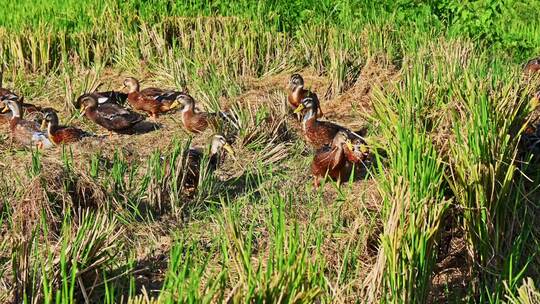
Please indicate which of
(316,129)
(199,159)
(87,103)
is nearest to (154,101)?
(87,103)

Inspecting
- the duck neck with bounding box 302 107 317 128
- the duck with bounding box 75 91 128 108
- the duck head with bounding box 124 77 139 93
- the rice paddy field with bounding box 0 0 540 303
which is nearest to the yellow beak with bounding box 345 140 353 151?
the rice paddy field with bounding box 0 0 540 303

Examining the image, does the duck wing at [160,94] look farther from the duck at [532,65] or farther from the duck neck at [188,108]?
the duck at [532,65]

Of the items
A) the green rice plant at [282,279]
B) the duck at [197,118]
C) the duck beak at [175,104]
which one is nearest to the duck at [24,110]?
the duck beak at [175,104]

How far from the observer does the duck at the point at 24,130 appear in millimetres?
7992

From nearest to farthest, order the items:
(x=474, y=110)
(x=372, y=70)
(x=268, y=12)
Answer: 1. (x=474, y=110)
2. (x=372, y=70)
3. (x=268, y=12)

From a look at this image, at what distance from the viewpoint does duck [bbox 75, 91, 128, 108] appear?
892 centimetres

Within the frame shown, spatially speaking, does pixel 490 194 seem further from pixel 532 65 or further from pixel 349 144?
pixel 532 65

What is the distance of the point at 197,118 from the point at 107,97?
1098mm

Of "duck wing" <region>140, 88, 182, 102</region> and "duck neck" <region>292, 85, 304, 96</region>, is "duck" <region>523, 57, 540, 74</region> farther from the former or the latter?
"duck wing" <region>140, 88, 182, 102</region>

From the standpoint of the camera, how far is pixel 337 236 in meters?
5.59

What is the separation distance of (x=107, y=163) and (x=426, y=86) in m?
2.24

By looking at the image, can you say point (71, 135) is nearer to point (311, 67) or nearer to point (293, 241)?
point (311, 67)

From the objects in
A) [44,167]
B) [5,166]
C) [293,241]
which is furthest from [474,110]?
[5,166]

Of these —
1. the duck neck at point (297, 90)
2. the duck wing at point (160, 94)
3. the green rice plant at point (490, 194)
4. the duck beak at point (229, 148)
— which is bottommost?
the duck wing at point (160, 94)
